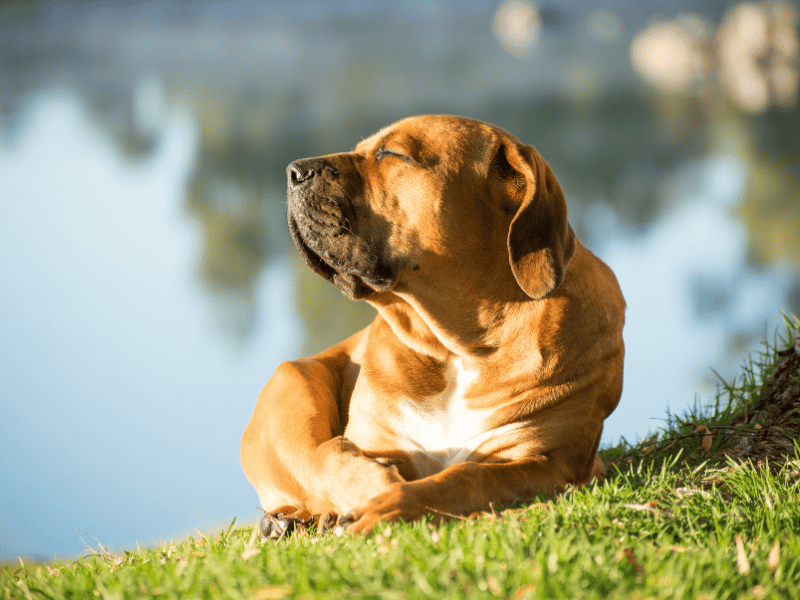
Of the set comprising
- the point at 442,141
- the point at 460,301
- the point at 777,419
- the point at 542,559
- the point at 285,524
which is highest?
the point at 442,141

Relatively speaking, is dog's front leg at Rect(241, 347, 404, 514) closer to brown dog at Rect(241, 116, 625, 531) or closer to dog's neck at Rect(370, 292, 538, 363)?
brown dog at Rect(241, 116, 625, 531)

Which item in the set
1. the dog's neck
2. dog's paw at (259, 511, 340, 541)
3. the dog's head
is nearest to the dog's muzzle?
the dog's head

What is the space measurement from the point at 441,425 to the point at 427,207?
3.50 ft

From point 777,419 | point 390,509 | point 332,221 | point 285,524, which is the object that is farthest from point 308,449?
point 777,419

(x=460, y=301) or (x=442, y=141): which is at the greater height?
(x=442, y=141)

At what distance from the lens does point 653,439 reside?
4969mm

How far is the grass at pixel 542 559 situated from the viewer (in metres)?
1.88

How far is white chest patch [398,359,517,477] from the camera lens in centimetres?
346

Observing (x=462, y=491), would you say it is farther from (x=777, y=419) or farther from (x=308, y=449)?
(x=777, y=419)

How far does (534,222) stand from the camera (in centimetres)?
319

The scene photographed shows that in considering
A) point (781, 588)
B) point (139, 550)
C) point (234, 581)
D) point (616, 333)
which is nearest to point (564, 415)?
point (616, 333)

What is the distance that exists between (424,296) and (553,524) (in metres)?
1.34

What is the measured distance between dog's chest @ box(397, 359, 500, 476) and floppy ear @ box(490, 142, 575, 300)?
1.98 feet

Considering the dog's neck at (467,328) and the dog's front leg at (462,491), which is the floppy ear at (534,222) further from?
the dog's front leg at (462,491)
